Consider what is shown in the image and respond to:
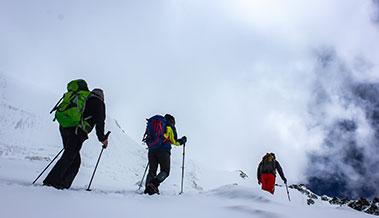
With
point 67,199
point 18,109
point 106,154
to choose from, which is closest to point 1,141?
point 18,109

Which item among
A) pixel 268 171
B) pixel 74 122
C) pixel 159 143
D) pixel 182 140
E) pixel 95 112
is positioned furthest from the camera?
pixel 268 171

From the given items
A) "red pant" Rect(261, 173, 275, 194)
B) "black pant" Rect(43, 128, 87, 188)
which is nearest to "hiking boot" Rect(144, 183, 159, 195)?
"black pant" Rect(43, 128, 87, 188)

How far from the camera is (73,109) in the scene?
6230mm

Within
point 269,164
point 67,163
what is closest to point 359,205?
point 269,164

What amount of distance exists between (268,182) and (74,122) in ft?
24.9

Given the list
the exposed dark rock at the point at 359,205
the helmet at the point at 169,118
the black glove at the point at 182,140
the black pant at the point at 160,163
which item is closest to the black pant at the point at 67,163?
the black pant at the point at 160,163

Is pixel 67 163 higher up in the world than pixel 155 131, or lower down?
lower down

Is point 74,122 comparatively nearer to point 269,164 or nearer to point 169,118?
point 169,118

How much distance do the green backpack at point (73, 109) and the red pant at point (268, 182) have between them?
7.23 meters

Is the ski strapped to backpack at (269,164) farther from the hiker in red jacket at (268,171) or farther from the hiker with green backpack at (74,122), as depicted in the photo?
the hiker with green backpack at (74,122)

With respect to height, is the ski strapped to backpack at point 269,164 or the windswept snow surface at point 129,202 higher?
the ski strapped to backpack at point 269,164

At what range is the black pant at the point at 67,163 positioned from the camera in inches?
236

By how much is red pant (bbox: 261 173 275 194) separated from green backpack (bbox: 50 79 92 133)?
23.7ft

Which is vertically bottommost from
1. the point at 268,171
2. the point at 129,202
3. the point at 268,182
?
the point at 129,202
